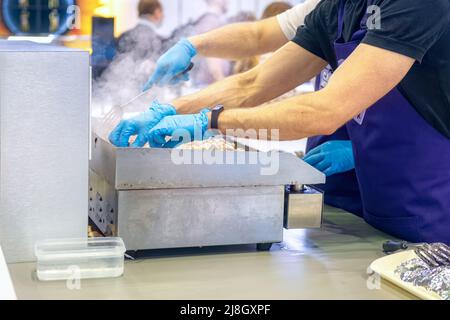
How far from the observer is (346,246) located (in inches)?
66.8

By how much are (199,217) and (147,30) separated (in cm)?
326

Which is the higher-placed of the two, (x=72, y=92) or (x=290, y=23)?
(x=290, y=23)

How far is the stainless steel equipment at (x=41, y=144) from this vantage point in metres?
1.40

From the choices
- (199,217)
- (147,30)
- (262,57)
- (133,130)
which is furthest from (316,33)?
(262,57)

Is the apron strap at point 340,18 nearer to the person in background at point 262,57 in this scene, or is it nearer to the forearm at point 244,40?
the forearm at point 244,40

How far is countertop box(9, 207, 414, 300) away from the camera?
134 centimetres

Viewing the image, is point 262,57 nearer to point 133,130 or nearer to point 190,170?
point 133,130

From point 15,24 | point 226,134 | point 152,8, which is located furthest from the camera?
point 152,8

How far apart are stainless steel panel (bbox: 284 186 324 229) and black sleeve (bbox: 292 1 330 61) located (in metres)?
0.62

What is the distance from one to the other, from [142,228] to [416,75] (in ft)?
2.62
